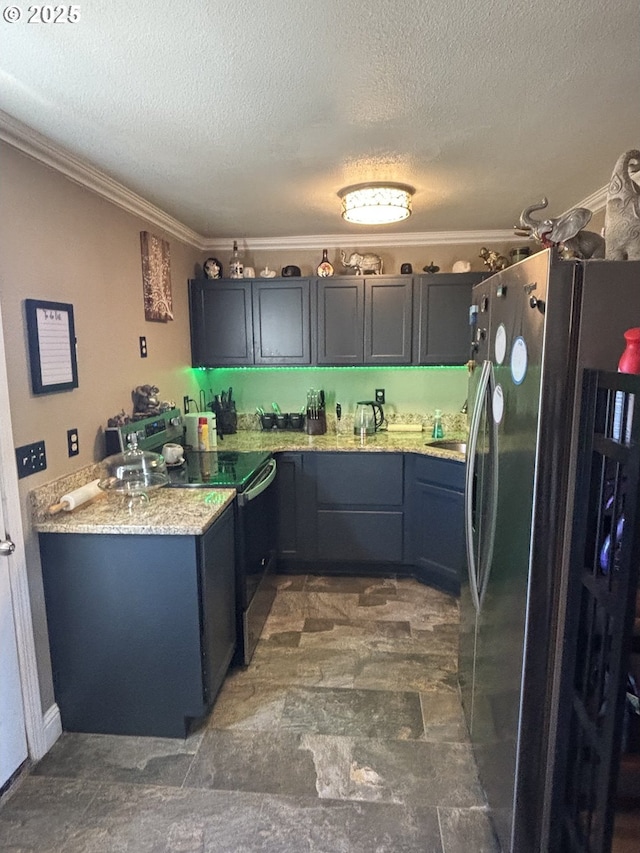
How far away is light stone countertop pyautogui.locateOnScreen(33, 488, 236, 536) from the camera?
6.50ft

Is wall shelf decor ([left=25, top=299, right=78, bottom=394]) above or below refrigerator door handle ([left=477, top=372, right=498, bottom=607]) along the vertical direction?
above

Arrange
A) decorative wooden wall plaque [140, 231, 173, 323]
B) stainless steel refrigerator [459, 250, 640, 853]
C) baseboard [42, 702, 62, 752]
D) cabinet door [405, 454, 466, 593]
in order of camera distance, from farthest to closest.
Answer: cabinet door [405, 454, 466, 593] < decorative wooden wall plaque [140, 231, 173, 323] < baseboard [42, 702, 62, 752] < stainless steel refrigerator [459, 250, 640, 853]

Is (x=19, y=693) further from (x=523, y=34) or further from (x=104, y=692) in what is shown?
(x=523, y=34)

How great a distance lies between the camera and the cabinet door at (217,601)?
6.78 feet

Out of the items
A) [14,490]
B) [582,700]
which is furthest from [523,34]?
[14,490]

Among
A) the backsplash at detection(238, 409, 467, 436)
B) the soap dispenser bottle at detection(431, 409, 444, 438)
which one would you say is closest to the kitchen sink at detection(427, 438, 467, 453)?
the soap dispenser bottle at detection(431, 409, 444, 438)

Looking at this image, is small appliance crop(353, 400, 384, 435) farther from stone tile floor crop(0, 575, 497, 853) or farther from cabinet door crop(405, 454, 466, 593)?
stone tile floor crop(0, 575, 497, 853)

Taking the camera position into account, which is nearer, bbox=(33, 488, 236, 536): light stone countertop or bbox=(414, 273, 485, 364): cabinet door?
bbox=(33, 488, 236, 536): light stone countertop

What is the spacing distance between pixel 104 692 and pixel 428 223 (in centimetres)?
323

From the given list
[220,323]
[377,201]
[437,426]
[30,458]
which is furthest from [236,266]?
[30,458]

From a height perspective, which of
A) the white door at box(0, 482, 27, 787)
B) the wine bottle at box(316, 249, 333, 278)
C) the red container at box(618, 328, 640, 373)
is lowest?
the white door at box(0, 482, 27, 787)

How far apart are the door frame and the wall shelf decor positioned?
0.15 m

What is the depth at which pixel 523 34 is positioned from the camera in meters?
1.34

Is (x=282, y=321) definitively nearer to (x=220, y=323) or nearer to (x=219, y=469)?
(x=220, y=323)
